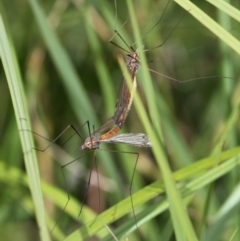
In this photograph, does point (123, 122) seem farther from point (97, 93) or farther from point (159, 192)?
point (97, 93)

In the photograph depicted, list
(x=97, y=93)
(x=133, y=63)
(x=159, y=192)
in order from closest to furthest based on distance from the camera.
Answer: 1. (x=159, y=192)
2. (x=133, y=63)
3. (x=97, y=93)

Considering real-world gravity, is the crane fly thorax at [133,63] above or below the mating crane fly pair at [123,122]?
above

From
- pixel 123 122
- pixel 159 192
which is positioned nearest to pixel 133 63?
pixel 123 122

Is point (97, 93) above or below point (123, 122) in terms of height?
above

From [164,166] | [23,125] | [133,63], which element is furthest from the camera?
[133,63]

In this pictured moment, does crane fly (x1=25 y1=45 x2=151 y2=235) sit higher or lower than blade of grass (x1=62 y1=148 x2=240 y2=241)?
higher

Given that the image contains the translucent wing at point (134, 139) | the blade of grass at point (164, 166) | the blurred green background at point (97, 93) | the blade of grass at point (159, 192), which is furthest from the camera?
the blurred green background at point (97, 93)

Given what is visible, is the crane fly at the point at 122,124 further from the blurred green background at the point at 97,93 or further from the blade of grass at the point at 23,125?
the blurred green background at the point at 97,93

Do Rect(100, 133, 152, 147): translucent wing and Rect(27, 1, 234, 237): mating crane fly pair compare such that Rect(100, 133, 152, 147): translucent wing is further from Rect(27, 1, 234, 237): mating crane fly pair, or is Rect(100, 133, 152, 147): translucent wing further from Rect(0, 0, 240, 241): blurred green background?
Rect(0, 0, 240, 241): blurred green background

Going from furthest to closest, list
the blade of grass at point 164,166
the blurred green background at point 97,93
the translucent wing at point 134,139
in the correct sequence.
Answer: the blurred green background at point 97,93, the translucent wing at point 134,139, the blade of grass at point 164,166

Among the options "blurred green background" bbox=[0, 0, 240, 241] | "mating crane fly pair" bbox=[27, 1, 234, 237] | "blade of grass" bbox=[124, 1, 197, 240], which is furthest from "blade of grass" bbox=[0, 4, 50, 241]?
"blurred green background" bbox=[0, 0, 240, 241]

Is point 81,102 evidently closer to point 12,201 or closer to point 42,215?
point 12,201

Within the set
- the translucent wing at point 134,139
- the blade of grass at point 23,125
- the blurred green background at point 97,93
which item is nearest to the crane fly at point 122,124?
the translucent wing at point 134,139
